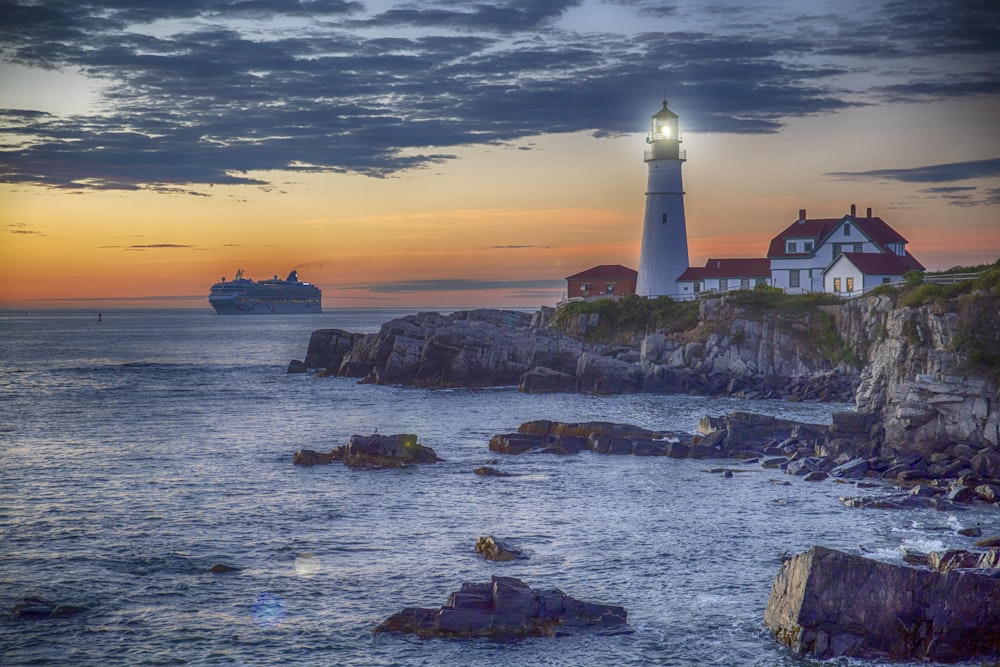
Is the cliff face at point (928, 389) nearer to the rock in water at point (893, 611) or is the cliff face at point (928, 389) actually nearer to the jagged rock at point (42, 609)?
the rock in water at point (893, 611)

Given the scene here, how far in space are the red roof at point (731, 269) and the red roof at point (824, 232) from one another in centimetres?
182

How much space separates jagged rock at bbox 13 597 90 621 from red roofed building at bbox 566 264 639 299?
280ft

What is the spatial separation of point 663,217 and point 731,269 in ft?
27.2

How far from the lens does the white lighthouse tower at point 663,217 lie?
87.0m

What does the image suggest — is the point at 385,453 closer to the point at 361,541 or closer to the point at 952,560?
the point at 361,541

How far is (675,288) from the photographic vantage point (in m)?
90.9

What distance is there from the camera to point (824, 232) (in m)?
85.1

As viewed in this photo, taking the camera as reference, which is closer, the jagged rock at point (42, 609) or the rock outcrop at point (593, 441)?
the jagged rock at point (42, 609)

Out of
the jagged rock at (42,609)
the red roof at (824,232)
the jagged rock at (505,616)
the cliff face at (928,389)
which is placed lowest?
the jagged rock at (42,609)

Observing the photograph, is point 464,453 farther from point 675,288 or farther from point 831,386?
point 675,288

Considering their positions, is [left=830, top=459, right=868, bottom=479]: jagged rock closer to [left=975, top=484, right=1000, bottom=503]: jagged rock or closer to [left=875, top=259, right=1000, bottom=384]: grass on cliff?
[left=975, top=484, right=1000, bottom=503]: jagged rock

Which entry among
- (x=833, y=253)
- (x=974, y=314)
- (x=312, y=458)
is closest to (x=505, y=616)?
(x=312, y=458)

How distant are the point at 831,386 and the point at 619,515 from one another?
3558cm

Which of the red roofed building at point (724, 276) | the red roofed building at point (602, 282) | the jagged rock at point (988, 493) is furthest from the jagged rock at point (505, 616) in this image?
the red roofed building at point (602, 282)
